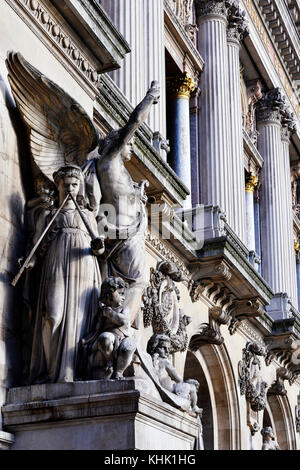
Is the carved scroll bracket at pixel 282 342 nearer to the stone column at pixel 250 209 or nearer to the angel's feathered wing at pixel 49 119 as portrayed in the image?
the stone column at pixel 250 209

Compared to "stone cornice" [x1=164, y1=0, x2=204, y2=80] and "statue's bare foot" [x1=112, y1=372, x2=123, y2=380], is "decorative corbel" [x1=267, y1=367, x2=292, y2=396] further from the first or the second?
"statue's bare foot" [x1=112, y1=372, x2=123, y2=380]

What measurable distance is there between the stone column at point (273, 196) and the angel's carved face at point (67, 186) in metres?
16.5

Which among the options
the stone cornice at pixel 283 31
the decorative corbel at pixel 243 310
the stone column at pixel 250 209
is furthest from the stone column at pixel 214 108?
the stone cornice at pixel 283 31

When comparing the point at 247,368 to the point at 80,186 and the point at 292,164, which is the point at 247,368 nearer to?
the point at 80,186

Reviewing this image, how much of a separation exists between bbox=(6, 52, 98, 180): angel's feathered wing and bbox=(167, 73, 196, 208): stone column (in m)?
10.4

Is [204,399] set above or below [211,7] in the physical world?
below

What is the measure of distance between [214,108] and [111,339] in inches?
600

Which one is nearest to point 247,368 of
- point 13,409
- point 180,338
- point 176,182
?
point 180,338

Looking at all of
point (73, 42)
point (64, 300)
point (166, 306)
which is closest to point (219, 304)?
point (166, 306)

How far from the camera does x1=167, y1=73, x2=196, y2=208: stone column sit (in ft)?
72.7

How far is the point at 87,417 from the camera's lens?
9000mm

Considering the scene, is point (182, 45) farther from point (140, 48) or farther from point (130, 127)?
point (130, 127)

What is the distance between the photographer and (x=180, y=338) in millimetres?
17062

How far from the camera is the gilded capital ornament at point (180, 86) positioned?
23.6 metres
